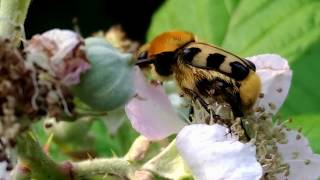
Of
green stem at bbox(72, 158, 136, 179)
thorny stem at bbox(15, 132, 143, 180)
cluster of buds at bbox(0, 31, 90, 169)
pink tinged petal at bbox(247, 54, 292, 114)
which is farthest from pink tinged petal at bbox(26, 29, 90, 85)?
pink tinged petal at bbox(247, 54, 292, 114)

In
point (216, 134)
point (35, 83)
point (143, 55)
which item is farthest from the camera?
point (143, 55)

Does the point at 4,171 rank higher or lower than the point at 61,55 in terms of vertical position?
lower

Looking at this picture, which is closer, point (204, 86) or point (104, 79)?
point (104, 79)

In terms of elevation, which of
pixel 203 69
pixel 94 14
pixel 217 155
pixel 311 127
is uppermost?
pixel 203 69

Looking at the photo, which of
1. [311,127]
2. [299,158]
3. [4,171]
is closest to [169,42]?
[299,158]

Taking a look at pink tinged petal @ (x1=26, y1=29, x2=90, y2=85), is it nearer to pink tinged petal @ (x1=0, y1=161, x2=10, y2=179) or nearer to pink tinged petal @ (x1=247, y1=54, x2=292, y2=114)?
pink tinged petal @ (x1=0, y1=161, x2=10, y2=179)

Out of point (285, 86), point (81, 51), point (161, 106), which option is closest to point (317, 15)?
point (285, 86)

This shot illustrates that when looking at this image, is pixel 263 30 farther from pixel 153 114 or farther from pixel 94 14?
pixel 94 14

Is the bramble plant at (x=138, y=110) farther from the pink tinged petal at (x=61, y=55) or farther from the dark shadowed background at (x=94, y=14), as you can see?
the dark shadowed background at (x=94, y=14)
